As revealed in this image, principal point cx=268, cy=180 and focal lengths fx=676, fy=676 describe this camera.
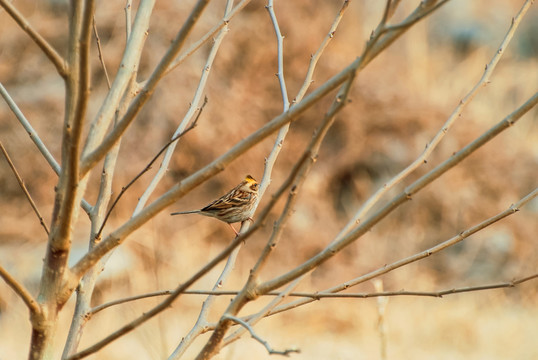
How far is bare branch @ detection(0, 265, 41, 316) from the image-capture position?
108 centimetres

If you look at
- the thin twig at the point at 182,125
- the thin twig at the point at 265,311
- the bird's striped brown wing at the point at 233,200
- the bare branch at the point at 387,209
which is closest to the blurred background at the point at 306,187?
the bird's striped brown wing at the point at 233,200

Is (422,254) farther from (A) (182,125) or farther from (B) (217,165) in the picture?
(A) (182,125)

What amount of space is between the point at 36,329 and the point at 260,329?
5.30 m

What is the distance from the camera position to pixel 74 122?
108cm

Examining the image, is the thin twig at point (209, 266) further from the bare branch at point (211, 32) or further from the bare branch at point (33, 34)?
the bare branch at point (211, 32)

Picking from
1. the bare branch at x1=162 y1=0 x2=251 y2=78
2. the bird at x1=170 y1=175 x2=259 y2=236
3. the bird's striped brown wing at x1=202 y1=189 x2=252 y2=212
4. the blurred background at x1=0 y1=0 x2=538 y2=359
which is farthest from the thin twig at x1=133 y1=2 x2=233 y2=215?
the blurred background at x1=0 y1=0 x2=538 y2=359

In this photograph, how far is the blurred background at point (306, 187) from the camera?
6.69 metres

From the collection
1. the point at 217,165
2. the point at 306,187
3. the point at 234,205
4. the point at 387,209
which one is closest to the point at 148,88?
the point at 217,165

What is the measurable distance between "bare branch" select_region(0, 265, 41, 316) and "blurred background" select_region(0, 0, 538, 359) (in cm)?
453

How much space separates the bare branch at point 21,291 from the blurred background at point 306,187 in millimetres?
4529

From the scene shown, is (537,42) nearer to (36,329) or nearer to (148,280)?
(148,280)

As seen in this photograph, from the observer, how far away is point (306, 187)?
29.5 feet

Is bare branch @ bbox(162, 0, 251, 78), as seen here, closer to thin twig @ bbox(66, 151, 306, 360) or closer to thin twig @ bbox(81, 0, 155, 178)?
thin twig @ bbox(81, 0, 155, 178)

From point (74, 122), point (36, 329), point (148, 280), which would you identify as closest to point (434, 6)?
point (74, 122)
